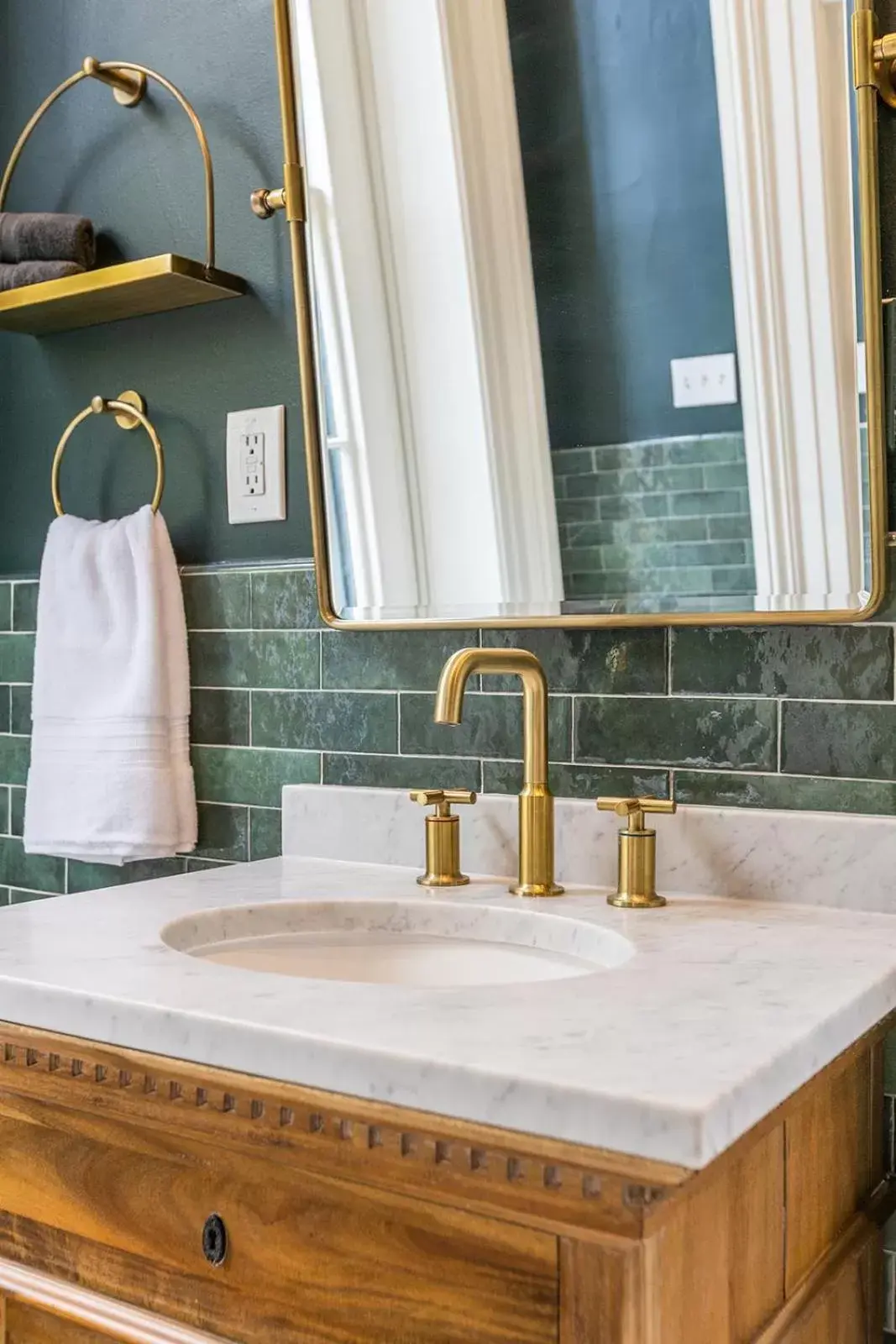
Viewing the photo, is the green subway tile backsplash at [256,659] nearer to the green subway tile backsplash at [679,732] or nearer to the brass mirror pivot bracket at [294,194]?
the green subway tile backsplash at [679,732]

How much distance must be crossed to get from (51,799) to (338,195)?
0.81 meters

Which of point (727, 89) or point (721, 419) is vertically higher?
point (727, 89)

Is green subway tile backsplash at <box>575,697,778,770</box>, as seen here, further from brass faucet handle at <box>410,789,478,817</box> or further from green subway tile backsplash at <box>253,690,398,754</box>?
green subway tile backsplash at <box>253,690,398,754</box>

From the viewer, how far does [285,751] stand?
1586 millimetres

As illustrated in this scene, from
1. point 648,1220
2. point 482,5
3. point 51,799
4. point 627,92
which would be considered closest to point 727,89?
point 627,92

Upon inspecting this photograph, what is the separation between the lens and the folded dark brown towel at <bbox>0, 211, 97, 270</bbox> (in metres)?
1.66

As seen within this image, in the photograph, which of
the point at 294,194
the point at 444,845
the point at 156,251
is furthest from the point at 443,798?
the point at 156,251

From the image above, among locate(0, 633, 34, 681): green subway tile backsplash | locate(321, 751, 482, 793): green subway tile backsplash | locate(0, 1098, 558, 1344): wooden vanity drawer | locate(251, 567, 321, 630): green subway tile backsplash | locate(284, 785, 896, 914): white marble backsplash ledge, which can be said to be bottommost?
locate(0, 1098, 558, 1344): wooden vanity drawer

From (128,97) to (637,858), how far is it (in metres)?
1.20

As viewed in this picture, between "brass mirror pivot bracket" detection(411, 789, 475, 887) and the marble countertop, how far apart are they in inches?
8.1

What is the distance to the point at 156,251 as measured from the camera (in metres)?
1.69

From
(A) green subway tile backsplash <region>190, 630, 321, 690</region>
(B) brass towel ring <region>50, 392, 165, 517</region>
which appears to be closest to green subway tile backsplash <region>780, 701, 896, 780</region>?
(A) green subway tile backsplash <region>190, 630, 321, 690</region>

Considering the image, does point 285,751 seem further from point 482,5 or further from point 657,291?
point 482,5

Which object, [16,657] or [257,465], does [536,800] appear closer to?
[257,465]
